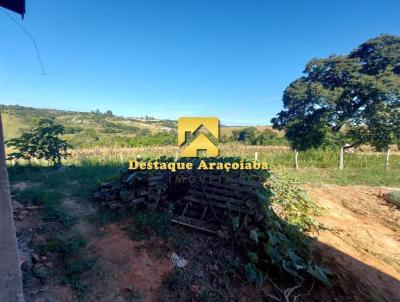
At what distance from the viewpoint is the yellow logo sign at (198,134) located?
9314mm

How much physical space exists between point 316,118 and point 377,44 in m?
5.11

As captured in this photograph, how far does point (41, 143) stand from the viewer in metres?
9.52

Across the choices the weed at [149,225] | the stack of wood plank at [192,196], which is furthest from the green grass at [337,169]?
the weed at [149,225]

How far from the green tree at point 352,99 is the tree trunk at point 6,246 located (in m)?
13.2

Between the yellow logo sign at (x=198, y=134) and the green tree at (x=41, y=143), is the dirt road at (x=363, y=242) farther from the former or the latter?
the green tree at (x=41, y=143)

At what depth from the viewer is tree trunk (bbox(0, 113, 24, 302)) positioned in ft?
6.66

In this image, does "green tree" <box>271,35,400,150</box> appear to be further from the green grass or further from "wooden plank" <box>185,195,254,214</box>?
"wooden plank" <box>185,195,254,214</box>

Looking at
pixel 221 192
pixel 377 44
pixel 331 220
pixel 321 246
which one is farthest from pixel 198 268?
pixel 377 44

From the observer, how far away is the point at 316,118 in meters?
12.9

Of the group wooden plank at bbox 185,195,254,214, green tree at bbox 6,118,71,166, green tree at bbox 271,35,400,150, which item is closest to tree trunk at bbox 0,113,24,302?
wooden plank at bbox 185,195,254,214

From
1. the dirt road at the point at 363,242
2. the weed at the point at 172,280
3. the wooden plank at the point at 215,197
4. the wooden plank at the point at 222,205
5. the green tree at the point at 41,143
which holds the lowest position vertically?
the dirt road at the point at 363,242

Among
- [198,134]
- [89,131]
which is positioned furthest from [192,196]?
[89,131]

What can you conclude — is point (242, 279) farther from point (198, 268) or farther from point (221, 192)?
point (221, 192)

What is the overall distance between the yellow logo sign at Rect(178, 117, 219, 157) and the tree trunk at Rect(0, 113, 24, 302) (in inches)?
295
